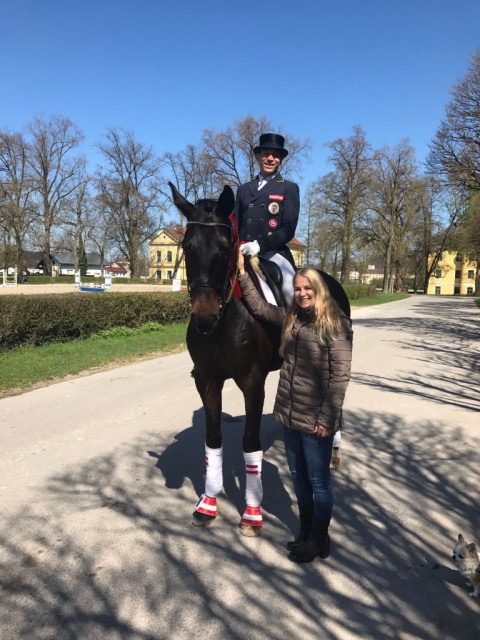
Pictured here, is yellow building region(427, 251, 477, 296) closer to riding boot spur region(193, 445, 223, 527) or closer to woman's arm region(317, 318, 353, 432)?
riding boot spur region(193, 445, 223, 527)

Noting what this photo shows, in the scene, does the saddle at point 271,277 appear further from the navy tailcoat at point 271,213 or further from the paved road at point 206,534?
the paved road at point 206,534

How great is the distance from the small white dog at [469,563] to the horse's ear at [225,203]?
2614mm

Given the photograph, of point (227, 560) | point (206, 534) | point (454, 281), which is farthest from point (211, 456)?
point (454, 281)

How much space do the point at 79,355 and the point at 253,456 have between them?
795cm

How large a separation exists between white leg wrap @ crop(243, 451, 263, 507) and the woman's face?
1241mm

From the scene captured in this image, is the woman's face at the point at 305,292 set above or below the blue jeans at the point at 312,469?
above

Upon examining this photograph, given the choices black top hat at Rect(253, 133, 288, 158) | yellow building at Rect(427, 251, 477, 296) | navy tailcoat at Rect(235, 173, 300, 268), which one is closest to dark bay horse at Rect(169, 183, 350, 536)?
navy tailcoat at Rect(235, 173, 300, 268)

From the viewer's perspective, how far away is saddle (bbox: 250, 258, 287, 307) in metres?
3.68

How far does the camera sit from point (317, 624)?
8.10 feet

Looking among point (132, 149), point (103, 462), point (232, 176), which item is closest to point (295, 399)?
point (103, 462)

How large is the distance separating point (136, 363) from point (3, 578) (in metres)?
7.57

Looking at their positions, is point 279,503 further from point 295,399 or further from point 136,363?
point 136,363

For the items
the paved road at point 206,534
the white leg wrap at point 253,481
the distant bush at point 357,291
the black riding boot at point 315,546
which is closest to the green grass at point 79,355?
the paved road at point 206,534

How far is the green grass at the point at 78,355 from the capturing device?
8.21 m
